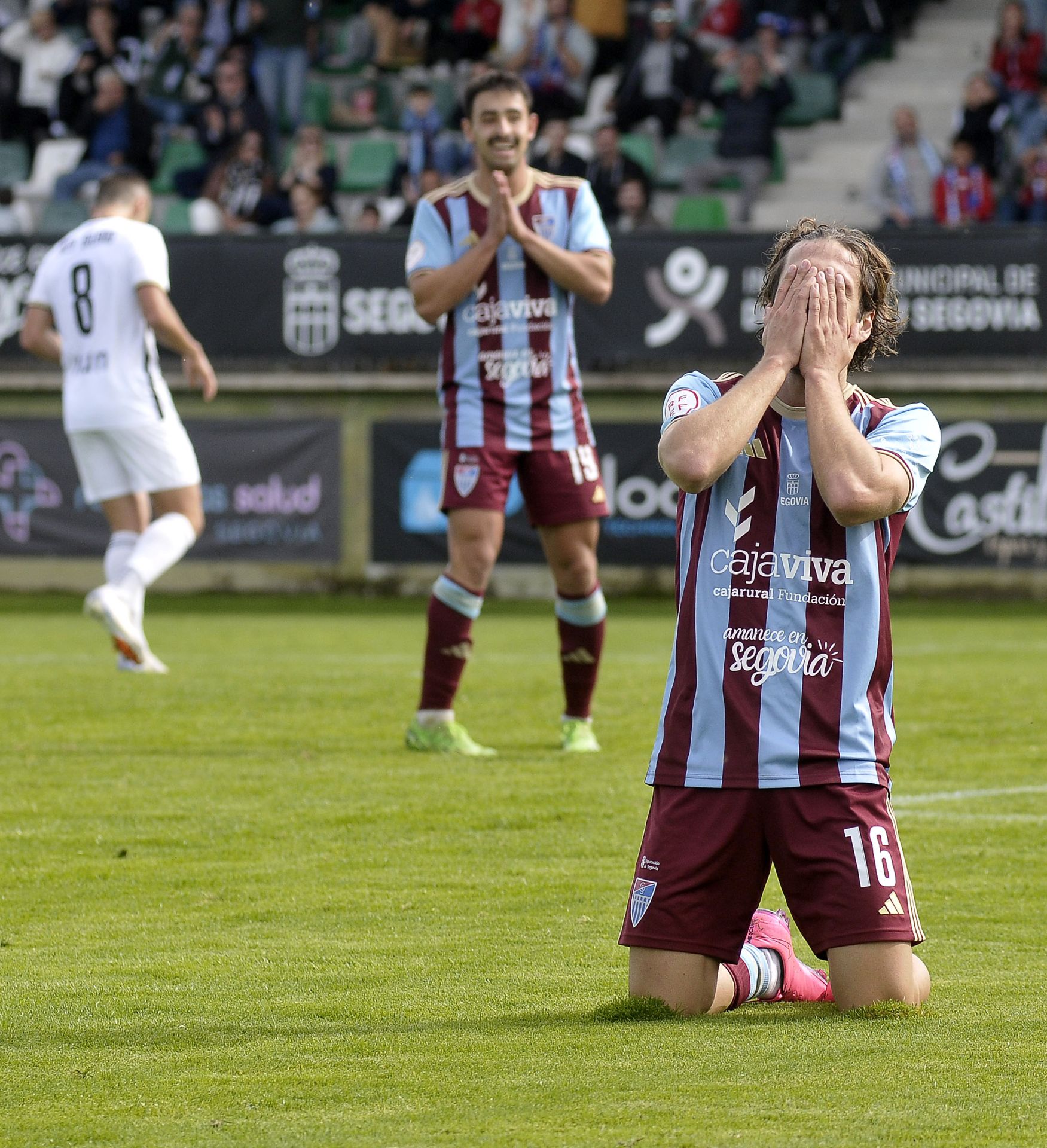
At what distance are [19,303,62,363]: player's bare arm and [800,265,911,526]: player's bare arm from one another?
21.2 feet

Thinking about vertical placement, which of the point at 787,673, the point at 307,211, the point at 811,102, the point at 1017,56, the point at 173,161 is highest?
the point at 1017,56

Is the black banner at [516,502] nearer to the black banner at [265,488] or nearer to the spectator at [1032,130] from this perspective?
the black banner at [265,488]

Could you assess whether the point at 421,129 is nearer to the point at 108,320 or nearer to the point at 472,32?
the point at 472,32

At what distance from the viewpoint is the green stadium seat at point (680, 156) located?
714 inches

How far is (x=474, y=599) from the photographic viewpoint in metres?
Answer: 6.76

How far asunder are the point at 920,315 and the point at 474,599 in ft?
27.1

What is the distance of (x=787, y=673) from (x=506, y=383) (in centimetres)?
355

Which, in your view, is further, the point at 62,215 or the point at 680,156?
the point at 680,156

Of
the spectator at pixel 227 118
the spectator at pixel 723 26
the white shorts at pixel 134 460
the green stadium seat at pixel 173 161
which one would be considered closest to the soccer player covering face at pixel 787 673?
the white shorts at pixel 134 460

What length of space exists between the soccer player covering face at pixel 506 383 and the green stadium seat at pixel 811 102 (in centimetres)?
1262

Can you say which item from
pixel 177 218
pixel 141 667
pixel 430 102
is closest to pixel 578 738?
pixel 141 667

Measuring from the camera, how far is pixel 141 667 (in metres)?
9.00

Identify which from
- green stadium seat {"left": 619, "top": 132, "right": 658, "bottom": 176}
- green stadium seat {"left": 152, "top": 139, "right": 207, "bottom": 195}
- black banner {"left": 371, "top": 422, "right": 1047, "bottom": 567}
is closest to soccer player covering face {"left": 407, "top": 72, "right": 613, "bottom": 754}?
black banner {"left": 371, "top": 422, "right": 1047, "bottom": 567}

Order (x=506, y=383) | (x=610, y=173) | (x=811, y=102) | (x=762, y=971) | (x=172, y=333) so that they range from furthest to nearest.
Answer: (x=811, y=102) < (x=610, y=173) < (x=172, y=333) < (x=506, y=383) < (x=762, y=971)
